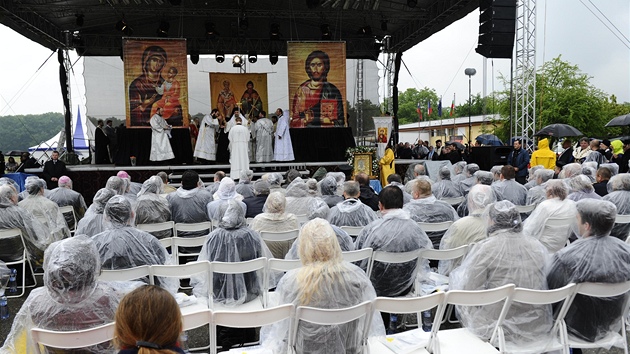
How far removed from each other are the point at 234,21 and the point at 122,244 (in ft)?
48.8

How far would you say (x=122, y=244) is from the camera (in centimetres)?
331

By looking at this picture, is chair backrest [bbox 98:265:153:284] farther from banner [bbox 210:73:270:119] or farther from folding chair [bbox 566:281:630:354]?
banner [bbox 210:73:270:119]

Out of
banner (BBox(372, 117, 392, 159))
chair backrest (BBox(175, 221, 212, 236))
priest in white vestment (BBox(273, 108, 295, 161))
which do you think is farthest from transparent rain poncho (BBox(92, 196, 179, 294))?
priest in white vestment (BBox(273, 108, 295, 161))

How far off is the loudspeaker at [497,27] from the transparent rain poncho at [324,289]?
11035mm

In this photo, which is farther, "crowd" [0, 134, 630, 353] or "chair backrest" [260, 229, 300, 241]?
"chair backrest" [260, 229, 300, 241]

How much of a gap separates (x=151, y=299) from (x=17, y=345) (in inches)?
56.0

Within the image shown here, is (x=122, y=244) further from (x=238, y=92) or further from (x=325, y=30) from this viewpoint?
(x=238, y=92)

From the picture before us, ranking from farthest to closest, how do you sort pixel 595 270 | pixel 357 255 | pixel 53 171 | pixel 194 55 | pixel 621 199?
pixel 194 55, pixel 53 171, pixel 621 199, pixel 357 255, pixel 595 270

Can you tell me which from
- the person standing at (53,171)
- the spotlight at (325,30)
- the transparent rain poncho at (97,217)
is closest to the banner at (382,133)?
the spotlight at (325,30)

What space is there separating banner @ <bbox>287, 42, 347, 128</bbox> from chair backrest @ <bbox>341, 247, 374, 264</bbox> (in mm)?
10390

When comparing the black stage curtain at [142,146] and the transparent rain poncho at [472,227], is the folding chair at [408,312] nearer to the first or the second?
the transparent rain poncho at [472,227]

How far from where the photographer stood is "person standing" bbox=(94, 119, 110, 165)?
587 inches

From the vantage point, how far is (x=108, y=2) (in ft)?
44.0

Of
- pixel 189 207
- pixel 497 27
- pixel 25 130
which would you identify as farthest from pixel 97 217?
pixel 25 130
